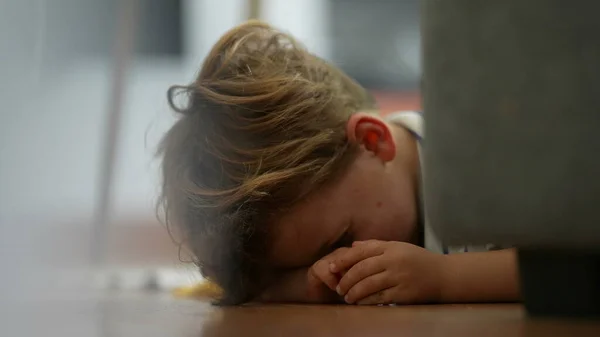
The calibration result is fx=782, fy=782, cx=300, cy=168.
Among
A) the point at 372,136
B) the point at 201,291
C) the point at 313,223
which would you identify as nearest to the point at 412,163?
the point at 372,136

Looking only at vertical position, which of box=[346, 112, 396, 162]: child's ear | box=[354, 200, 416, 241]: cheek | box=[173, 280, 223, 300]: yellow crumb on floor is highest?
box=[346, 112, 396, 162]: child's ear

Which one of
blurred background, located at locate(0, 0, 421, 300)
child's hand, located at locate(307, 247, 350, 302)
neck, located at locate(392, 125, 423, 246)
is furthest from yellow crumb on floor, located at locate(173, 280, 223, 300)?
neck, located at locate(392, 125, 423, 246)

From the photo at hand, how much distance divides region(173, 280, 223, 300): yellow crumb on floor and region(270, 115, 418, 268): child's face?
0.34 ft

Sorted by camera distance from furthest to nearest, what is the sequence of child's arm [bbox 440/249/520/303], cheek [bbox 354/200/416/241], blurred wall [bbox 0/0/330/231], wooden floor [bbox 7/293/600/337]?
cheek [bbox 354/200/416/241] < child's arm [bbox 440/249/520/303] < blurred wall [bbox 0/0/330/231] < wooden floor [bbox 7/293/600/337]

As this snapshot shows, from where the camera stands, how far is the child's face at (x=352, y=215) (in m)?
0.87

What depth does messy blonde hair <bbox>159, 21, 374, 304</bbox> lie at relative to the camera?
86 cm

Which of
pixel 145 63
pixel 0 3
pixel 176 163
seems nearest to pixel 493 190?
pixel 0 3

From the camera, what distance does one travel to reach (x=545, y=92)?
47cm

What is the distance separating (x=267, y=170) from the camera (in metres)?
0.86

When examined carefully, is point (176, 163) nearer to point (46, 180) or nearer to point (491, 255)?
point (46, 180)

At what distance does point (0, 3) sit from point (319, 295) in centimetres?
45

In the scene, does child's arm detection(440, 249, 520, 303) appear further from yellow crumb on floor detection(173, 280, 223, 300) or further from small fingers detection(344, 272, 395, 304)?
yellow crumb on floor detection(173, 280, 223, 300)

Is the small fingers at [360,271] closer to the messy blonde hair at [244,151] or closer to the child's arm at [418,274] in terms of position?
the child's arm at [418,274]

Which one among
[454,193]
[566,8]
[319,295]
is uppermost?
[566,8]
